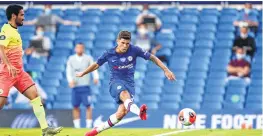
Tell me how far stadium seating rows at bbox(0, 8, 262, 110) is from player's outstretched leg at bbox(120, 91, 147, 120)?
8887 mm

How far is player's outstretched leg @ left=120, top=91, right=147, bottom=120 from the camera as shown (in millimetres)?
13148

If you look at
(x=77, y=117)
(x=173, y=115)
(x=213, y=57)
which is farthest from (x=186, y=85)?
(x=77, y=117)

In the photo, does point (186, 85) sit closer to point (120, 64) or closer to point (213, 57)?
point (213, 57)

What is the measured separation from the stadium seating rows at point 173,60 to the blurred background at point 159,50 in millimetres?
30

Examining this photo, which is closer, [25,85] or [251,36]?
[25,85]

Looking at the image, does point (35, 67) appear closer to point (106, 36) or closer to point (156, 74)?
point (106, 36)

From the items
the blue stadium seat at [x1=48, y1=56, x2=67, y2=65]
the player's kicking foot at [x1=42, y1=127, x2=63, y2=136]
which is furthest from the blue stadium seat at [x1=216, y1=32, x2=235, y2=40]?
the player's kicking foot at [x1=42, y1=127, x2=63, y2=136]

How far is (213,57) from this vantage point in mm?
25172

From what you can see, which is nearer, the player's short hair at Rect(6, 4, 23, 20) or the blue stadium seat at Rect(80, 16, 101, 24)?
the player's short hair at Rect(6, 4, 23, 20)

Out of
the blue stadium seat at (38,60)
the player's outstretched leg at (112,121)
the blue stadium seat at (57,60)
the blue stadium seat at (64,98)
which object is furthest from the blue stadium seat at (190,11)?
the player's outstretched leg at (112,121)

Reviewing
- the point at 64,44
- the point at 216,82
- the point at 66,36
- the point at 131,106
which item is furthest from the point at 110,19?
the point at 131,106

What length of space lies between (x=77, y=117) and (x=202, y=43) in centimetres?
669

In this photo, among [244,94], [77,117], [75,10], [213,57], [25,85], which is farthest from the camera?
[75,10]

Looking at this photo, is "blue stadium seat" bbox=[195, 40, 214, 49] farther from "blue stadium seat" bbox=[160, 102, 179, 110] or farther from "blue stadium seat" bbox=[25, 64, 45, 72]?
"blue stadium seat" bbox=[25, 64, 45, 72]
